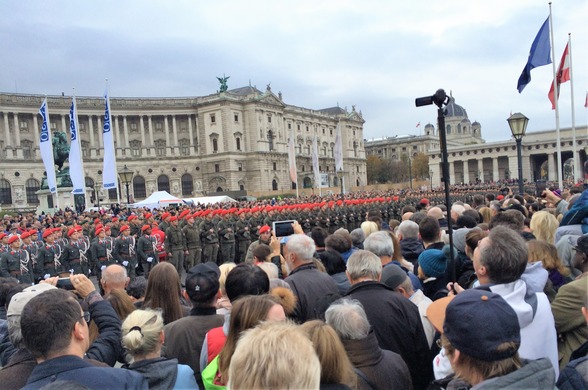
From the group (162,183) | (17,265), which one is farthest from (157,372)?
(162,183)

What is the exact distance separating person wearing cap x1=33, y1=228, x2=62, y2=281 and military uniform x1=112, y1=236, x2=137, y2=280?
1.55m

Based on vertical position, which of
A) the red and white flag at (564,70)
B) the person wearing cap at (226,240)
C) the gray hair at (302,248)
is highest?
the red and white flag at (564,70)

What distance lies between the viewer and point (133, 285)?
17.0 ft

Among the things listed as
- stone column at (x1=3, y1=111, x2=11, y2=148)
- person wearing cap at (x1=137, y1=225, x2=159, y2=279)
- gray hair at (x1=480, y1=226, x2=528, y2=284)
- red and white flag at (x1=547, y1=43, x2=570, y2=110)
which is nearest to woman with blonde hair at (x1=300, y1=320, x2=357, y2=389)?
gray hair at (x1=480, y1=226, x2=528, y2=284)

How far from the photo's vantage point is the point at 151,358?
10.3 feet

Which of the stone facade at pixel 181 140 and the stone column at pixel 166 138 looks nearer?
the stone facade at pixel 181 140

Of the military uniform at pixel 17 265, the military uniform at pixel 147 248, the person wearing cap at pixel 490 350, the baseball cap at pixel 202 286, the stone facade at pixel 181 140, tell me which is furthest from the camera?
the stone facade at pixel 181 140

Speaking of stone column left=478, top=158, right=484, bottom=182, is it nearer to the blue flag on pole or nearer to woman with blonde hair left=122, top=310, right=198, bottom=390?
the blue flag on pole

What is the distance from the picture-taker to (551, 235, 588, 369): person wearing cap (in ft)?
11.2

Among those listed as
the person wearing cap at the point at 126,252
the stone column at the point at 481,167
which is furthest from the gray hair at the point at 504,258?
the stone column at the point at 481,167

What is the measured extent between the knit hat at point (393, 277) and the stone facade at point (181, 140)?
67183 millimetres

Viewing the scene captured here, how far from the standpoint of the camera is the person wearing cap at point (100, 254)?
46.4 feet

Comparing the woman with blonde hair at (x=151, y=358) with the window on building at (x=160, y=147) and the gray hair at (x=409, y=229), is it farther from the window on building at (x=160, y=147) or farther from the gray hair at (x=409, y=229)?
the window on building at (x=160, y=147)

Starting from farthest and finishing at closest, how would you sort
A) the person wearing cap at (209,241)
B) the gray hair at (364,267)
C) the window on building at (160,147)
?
1. the window on building at (160,147)
2. the person wearing cap at (209,241)
3. the gray hair at (364,267)
